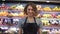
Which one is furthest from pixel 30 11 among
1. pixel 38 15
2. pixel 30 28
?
pixel 30 28

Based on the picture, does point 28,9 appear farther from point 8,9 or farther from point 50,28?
point 50,28

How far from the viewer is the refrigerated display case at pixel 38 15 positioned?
1556 millimetres

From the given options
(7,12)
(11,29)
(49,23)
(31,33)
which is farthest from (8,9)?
(49,23)

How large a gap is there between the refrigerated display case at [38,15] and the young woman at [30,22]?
0.05m

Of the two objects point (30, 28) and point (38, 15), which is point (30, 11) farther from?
point (30, 28)

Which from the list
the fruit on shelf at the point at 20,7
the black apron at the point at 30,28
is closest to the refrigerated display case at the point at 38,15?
the fruit on shelf at the point at 20,7

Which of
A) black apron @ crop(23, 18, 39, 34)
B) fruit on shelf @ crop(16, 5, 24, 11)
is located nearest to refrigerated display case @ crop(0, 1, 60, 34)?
fruit on shelf @ crop(16, 5, 24, 11)

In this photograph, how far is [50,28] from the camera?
1552mm

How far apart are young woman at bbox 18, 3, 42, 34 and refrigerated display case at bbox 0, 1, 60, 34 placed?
0.16 ft

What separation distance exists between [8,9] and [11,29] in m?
0.28

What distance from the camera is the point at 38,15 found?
5.13 ft

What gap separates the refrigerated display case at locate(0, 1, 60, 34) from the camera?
5.10 ft

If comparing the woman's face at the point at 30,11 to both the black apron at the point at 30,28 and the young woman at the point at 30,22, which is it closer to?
the young woman at the point at 30,22

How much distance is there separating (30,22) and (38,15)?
15 cm
